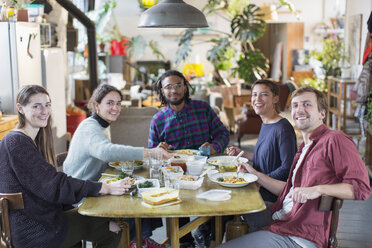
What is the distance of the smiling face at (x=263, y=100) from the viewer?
317 centimetres

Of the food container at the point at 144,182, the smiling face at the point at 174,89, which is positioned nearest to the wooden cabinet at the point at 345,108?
the smiling face at the point at 174,89

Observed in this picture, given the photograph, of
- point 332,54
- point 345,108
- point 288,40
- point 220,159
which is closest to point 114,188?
point 220,159

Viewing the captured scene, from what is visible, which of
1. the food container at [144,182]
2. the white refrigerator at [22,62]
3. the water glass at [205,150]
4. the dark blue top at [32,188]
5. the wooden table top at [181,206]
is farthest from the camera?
the white refrigerator at [22,62]

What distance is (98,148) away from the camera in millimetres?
2990

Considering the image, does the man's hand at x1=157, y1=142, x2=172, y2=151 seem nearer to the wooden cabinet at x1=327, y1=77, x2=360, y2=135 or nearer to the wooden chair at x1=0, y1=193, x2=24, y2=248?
the wooden chair at x1=0, y1=193, x2=24, y2=248

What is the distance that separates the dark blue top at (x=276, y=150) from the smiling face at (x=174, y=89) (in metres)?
0.81

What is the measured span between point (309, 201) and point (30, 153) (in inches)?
54.4

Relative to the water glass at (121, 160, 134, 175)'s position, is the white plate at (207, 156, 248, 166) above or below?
below

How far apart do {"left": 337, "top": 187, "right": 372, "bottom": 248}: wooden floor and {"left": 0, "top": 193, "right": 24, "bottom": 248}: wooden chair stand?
2522 mm

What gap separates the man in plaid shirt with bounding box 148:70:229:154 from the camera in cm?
371

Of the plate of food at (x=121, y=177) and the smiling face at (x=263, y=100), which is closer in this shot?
the plate of food at (x=121, y=177)

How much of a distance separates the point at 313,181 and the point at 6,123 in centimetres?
307

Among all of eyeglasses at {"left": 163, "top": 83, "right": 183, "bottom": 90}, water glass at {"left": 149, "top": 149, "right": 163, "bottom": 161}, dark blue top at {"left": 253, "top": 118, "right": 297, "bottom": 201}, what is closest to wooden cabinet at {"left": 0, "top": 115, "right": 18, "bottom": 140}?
eyeglasses at {"left": 163, "top": 83, "right": 183, "bottom": 90}

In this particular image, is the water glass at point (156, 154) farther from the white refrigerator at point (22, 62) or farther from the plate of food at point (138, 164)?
the white refrigerator at point (22, 62)
